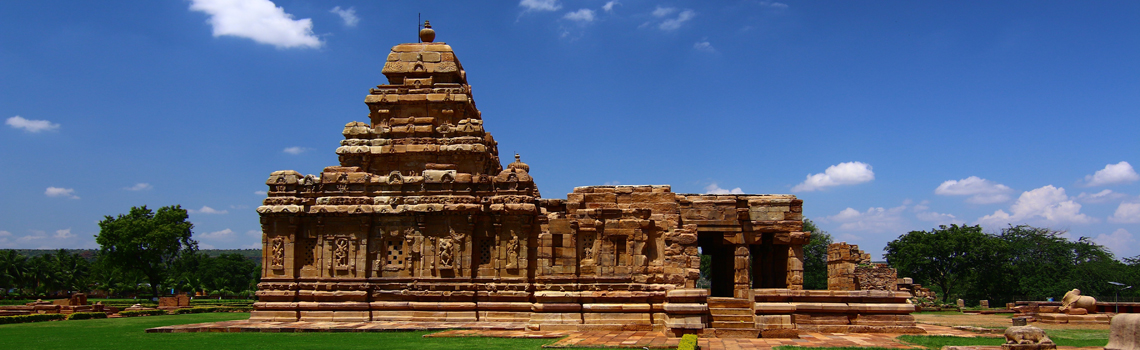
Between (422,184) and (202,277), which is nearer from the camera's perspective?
(422,184)

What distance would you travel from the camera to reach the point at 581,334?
15312 mm

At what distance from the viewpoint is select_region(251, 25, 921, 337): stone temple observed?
53.0ft

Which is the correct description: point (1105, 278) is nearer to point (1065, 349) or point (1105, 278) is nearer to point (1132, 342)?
point (1065, 349)

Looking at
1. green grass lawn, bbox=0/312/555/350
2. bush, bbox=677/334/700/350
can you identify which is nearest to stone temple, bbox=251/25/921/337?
bush, bbox=677/334/700/350

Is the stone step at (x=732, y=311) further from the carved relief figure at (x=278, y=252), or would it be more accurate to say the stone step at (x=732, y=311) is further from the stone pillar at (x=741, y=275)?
the carved relief figure at (x=278, y=252)

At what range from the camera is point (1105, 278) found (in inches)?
1784

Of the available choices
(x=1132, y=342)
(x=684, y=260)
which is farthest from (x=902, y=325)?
(x=1132, y=342)

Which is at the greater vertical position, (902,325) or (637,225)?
(637,225)

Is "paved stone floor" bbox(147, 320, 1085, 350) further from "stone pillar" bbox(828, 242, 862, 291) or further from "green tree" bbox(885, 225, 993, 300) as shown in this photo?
"green tree" bbox(885, 225, 993, 300)

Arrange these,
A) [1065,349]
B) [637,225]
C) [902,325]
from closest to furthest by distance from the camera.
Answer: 1. [1065,349]
2. [902,325]
3. [637,225]

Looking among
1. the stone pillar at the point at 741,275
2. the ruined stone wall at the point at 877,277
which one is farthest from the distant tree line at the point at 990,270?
the stone pillar at the point at 741,275

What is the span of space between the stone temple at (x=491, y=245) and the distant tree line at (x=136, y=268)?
32.6m

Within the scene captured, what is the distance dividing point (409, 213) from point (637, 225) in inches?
239

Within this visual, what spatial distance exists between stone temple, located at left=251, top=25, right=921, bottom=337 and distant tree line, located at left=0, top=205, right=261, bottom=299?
32.6 meters
